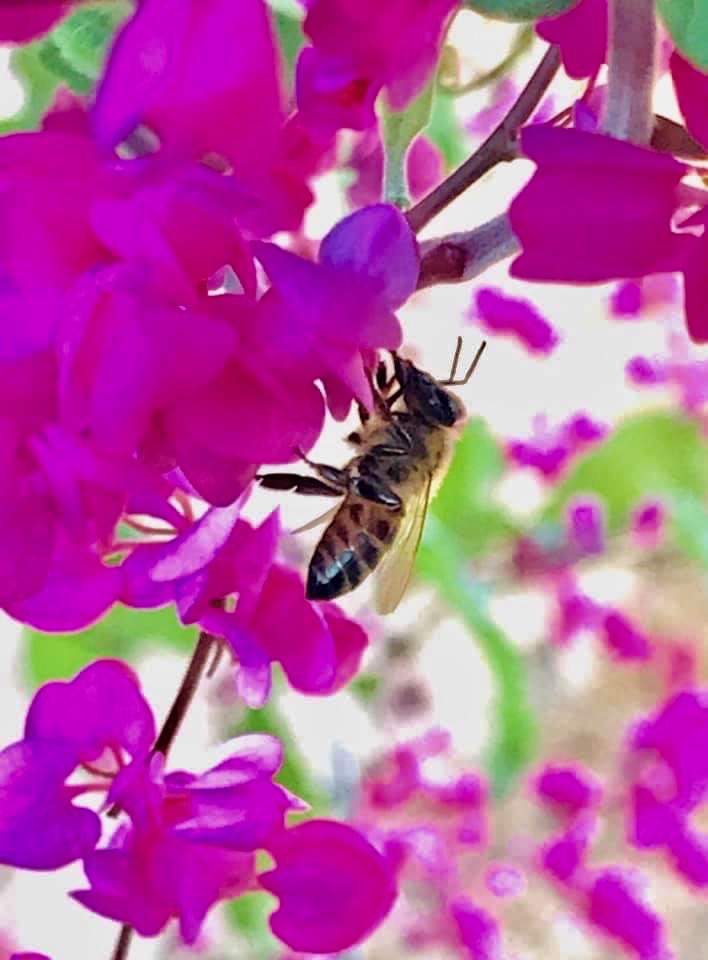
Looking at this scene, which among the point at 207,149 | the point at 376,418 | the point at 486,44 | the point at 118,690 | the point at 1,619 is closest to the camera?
the point at 207,149

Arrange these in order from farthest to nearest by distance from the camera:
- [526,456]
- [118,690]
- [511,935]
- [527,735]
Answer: [511,935], [526,456], [527,735], [118,690]

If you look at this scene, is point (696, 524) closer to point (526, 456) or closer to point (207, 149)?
point (526, 456)

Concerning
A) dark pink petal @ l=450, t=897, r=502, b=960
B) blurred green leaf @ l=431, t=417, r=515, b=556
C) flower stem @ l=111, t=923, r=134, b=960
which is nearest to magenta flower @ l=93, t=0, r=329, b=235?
flower stem @ l=111, t=923, r=134, b=960

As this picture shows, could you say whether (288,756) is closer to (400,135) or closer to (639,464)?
(639,464)

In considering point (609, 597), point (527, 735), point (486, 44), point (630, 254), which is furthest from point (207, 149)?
point (609, 597)

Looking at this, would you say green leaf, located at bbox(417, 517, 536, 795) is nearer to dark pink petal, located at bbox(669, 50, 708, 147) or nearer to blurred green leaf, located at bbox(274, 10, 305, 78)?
blurred green leaf, located at bbox(274, 10, 305, 78)

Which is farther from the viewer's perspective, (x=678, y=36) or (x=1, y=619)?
(x=1, y=619)

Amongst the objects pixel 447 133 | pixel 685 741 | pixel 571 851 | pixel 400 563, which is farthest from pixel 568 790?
pixel 400 563

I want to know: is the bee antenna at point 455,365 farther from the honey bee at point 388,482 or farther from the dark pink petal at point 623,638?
the dark pink petal at point 623,638
